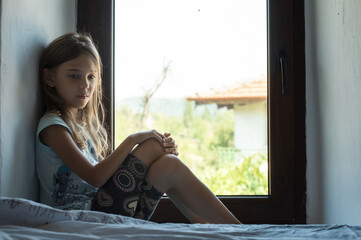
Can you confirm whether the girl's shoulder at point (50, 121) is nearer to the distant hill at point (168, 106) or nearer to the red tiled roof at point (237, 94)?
the distant hill at point (168, 106)

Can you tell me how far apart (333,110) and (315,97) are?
0.64 ft

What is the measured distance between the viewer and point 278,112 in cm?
181

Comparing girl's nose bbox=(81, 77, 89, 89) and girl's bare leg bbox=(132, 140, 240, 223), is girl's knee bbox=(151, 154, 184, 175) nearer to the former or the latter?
girl's bare leg bbox=(132, 140, 240, 223)

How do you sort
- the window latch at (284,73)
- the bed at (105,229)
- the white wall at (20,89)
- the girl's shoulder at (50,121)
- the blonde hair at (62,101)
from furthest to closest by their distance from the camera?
the window latch at (284,73)
the blonde hair at (62,101)
the girl's shoulder at (50,121)
the white wall at (20,89)
the bed at (105,229)

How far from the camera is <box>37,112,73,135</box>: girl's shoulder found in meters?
1.31

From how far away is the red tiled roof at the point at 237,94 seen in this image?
71.5 inches

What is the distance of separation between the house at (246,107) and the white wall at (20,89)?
26.8 inches

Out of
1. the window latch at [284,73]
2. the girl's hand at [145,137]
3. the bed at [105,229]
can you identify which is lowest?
the bed at [105,229]

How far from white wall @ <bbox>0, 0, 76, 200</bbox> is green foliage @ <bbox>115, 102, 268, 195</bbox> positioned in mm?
539

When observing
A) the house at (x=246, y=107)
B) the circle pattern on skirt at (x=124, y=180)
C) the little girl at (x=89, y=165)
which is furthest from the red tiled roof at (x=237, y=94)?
the circle pattern on skirt at (x=124, y=180)

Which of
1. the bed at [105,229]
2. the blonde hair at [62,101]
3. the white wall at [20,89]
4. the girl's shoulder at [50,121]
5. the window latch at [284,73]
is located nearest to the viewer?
the bed at [105,229]

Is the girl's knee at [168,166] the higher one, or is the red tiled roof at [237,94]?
the red tiled roof at [237,94]

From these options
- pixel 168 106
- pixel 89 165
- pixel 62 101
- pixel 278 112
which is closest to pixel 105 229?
pixel 89 165

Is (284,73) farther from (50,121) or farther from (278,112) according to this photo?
(50,121)
